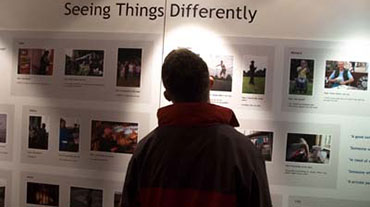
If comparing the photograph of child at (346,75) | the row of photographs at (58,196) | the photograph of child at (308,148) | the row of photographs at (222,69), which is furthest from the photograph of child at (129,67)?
the photograph of child at (346,75)

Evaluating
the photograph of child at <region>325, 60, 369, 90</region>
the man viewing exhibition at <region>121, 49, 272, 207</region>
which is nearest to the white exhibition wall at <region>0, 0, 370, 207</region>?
the photograph of child at <region>325, 60, 369, 90</region>

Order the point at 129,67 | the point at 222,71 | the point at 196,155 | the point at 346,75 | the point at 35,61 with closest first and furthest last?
1. the point at 196,155
2. the point at 346,75
3. the point at 222,71
4. the point at 129,67
5. the point at 35,61

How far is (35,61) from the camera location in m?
2.59

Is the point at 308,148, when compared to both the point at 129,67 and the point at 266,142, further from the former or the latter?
the point at 129,67

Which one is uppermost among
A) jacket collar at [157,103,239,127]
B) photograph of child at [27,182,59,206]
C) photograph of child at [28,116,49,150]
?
jacket collar at [157,103,239,127]

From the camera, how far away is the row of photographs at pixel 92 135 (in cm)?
248

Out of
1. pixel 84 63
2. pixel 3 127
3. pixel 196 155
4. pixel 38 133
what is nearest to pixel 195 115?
pixel 196 155

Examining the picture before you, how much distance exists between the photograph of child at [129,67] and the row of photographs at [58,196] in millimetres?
661

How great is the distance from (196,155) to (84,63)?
1.34 metres

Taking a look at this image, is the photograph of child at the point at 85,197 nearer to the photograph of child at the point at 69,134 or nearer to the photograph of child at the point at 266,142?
the photograph of child at the point at 69,134

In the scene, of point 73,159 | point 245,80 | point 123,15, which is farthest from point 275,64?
point 73,159

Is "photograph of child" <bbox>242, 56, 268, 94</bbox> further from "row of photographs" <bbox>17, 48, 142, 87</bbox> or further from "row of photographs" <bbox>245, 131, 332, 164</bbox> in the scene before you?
"row of photographs" <bbox>17, 48, 142, 87</bbox>

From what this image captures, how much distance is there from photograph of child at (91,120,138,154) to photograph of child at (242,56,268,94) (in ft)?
2.26

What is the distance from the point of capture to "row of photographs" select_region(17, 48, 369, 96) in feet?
7.40
